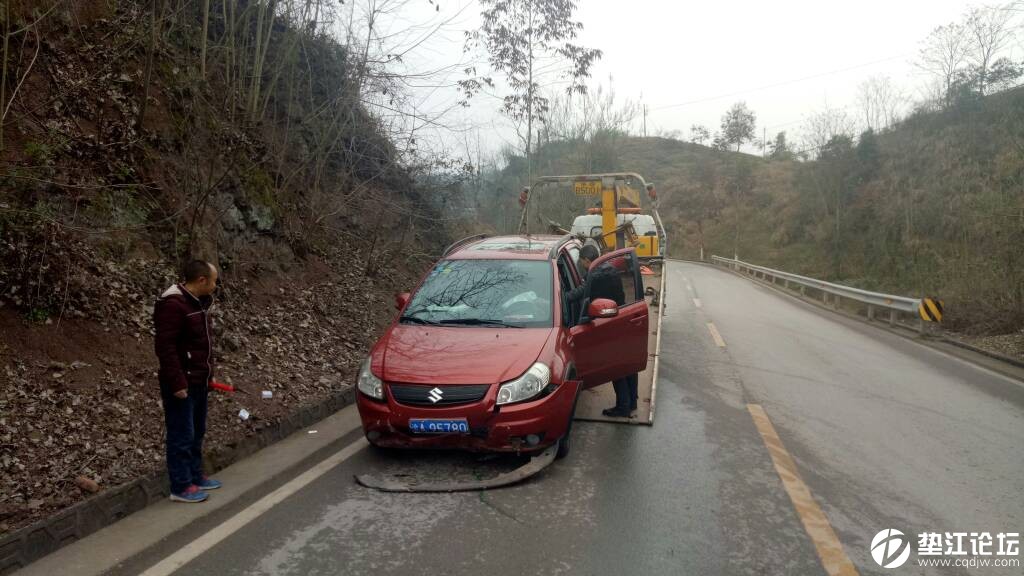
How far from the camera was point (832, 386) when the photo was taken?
8.45 metres

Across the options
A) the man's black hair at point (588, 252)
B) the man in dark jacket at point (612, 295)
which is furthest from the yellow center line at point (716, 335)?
the man in dark jacket at point (612, 295)

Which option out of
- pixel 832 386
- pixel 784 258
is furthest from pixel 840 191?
pixel 832 386

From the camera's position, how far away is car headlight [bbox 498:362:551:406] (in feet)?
15.4

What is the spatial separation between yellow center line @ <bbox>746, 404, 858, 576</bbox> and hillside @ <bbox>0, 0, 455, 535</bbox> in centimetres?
426

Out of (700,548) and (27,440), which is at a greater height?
(27,440)

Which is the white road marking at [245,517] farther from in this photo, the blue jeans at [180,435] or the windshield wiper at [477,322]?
the windshield wiper at [477,322]

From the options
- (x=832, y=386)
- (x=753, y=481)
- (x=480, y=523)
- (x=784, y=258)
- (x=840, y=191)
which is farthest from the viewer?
(x=784, y=258)

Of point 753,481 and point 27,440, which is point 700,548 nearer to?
point 753,481

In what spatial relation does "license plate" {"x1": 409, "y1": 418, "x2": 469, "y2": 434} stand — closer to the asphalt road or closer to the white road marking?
the asphalt road

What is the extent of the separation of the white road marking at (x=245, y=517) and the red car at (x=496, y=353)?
515 millimetres

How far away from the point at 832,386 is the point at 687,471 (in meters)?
4.39

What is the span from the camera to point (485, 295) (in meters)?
5.99
